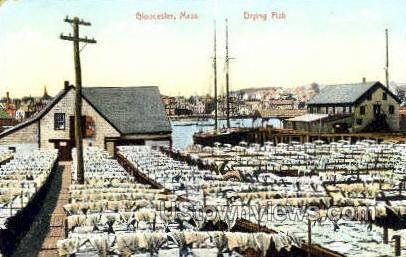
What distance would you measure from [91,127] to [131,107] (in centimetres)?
552

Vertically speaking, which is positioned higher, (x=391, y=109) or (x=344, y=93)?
(x=344, y=93)

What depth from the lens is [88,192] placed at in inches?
755

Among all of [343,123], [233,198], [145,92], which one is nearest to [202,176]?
[233,198]

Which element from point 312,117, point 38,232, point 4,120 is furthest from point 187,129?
point 38,232

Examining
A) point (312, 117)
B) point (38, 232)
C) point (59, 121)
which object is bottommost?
point (38, 232)

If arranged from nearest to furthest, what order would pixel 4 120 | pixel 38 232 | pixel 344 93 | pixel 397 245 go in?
pixel 397 245 < pixel 38 232 < pixel 4 120 < pixel 344 93

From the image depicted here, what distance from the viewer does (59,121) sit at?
4612cm

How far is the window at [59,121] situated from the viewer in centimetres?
4606

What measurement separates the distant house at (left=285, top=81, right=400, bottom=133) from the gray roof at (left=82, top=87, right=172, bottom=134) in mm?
17925

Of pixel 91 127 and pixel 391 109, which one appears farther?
pixel 391 109

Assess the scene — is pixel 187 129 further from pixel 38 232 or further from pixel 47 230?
pixel 38 232

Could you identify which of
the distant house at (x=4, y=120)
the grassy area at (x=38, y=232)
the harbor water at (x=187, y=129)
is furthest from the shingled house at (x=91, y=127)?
the harbor water at (x=187, y=129)

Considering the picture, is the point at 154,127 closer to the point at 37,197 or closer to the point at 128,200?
the point at 37,197

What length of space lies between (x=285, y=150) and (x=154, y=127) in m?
12.8
